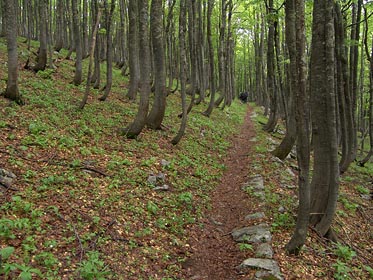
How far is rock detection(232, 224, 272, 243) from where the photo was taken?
6.21m

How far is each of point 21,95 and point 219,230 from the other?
7.84m

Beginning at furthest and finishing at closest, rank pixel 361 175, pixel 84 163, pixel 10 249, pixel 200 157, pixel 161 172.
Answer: pixel 361 175
pixel 200 157
pixel 161 172
pixel 84 163
pixel 10 249

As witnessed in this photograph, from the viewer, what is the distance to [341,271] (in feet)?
17.8

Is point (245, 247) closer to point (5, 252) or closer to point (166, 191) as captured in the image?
point (166, 191)

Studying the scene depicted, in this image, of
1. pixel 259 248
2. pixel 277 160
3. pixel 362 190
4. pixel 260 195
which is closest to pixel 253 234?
pixel 259 248

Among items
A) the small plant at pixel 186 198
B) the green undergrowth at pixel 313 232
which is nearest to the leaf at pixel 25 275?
the green undergrowth at pixel 313 232

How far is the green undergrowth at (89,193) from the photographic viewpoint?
179 inches

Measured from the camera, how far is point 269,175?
10.2m

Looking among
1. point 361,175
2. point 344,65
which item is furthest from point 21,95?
point 361,175

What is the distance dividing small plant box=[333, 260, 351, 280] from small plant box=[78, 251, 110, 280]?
157 inches

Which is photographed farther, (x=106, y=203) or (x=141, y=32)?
(x=141, y=32)

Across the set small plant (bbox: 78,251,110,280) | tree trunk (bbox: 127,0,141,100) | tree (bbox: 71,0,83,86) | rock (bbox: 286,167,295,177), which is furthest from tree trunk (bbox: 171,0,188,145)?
small plant (bbox: 78,251,110,280)

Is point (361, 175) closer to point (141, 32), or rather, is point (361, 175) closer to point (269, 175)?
point (269, 175)

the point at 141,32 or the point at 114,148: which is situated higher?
the point at 141,32
